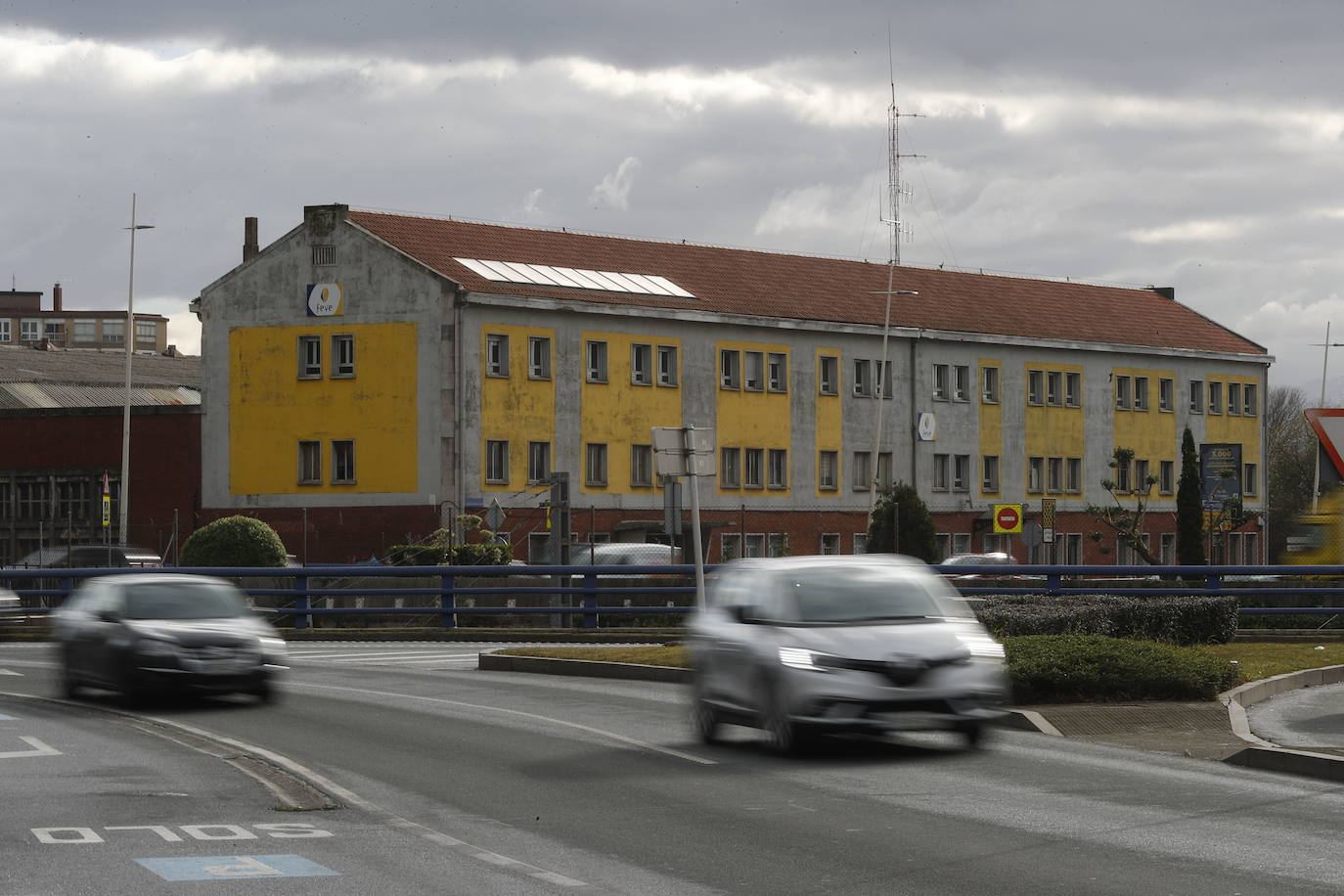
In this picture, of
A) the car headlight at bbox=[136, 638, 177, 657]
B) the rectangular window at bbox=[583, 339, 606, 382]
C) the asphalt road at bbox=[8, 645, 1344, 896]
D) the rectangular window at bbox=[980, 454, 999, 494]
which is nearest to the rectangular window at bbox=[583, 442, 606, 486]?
the rectangular window at bbox=[583, 339, 606, 382]

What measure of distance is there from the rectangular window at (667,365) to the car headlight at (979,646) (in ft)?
169

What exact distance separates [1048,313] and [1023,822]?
71.0 m

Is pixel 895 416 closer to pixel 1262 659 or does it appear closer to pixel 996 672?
pixel 1262 659

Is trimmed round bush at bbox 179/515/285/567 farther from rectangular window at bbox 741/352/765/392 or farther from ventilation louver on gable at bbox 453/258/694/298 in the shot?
rectangular window at bbox 741/352/765/392

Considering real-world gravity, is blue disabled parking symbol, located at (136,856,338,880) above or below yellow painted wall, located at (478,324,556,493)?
below

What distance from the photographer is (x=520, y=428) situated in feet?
209

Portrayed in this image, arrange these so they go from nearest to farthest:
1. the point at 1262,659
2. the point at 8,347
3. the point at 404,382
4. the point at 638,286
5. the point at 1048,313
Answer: the point at 1262,659 < the point at 404,382 < the point at 638,286 < the point at 1048,313 < the point at 8,347

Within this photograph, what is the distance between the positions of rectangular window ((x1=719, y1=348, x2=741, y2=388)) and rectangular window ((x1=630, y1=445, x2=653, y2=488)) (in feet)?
12.5

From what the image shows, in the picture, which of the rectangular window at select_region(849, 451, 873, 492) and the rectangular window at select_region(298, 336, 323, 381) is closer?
the rectangular window at select_region(298, 336, 323, 381)

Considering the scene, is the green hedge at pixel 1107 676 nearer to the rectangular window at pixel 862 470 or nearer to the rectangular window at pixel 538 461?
the rectangular window at pixel 538 461

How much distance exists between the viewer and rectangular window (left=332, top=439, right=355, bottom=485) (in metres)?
64.1

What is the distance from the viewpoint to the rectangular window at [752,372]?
69688 mm

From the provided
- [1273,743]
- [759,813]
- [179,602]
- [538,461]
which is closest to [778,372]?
[538,461]

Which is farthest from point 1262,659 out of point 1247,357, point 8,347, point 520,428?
point 8,347
